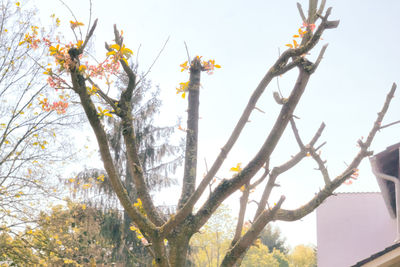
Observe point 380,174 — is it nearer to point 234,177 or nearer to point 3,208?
point 234,177

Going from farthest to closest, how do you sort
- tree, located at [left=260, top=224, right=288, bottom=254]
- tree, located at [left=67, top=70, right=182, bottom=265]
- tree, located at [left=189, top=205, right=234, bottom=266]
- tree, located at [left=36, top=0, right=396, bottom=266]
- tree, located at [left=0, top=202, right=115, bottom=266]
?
tree, located at [left=260, top=224, right=288, bottom=254], tree, located at [left=189, top=205, right=234, bottom=266], tree, located at [left=67, top=70, right=182, bottom=265], tree, located at [left=0, top=202, right=115, bottom=266], tree, located at [left=36, top=0, right=396, bottom=266]

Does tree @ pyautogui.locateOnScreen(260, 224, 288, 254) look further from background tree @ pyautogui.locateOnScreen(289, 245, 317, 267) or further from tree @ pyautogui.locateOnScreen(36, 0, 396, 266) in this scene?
tree @ pyautogui.locateOnScreen(36, 0, 396, 266)

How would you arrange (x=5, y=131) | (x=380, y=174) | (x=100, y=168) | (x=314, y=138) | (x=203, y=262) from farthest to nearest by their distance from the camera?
1. (x=203, y=262)
2. (x=100, y=168)
3. (x=5, y=131)
4. (x=380, y=174)
5. (x=314, y=138)

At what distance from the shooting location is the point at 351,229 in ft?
43.8

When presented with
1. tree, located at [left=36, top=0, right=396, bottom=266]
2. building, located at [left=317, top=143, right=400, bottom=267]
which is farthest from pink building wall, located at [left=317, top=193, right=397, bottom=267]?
tree, located at [left=36, top=0, right=396, bottom=266]

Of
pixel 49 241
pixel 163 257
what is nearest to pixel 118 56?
pixel 163 257

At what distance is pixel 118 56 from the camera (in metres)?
3.25

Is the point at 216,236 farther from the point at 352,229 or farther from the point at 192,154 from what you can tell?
the point at 192,154

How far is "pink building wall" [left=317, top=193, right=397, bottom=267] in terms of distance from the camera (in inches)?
497

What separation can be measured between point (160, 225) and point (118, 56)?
1.40 metres

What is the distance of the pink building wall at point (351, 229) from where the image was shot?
497 inches

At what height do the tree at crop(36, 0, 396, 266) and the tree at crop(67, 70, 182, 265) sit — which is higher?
the tree at crop(67, 70, 182, 265)

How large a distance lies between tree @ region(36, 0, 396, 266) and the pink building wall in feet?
31.7

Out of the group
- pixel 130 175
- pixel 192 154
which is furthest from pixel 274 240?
pixel 192 154
